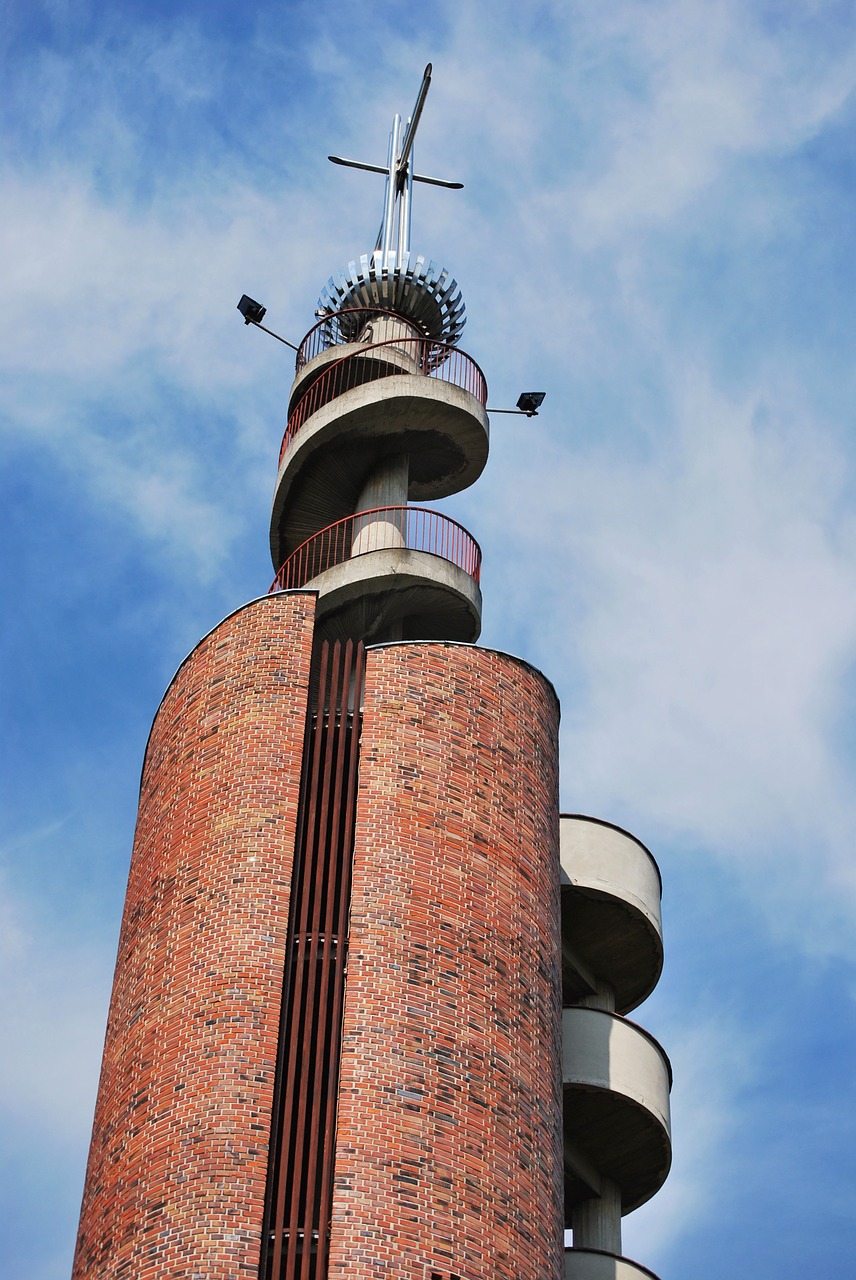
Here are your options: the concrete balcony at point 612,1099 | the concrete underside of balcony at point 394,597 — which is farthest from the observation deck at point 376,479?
the concrete balcony at point 612,1099

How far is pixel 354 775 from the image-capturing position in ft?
96.2

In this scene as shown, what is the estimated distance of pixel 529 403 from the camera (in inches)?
1526

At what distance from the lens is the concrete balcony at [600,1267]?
97.5ft

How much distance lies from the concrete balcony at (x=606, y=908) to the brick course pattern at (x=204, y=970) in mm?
6579

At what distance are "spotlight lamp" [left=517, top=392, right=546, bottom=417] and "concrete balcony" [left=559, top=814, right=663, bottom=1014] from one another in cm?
907

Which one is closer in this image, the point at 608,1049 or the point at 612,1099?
the point at 612,1099

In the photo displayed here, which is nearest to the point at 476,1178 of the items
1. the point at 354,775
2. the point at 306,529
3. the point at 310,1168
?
the point at 310,1168

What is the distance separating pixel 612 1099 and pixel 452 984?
17.7 feet

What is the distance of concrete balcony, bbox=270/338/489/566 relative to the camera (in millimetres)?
36188

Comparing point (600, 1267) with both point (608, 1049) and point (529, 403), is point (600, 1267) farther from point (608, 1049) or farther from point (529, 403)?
point (529, 403)

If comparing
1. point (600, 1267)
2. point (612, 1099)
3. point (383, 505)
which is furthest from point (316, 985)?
point (383, 505)

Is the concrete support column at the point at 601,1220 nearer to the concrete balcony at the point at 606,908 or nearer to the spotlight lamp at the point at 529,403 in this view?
the concrete balcony at the point at 606,908

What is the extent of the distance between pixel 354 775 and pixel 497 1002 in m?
4.20

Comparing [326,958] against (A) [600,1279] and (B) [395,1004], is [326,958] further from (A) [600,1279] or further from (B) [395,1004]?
(A) [600,1279]
